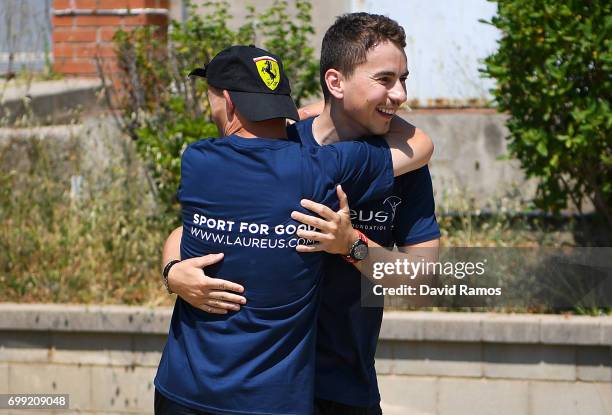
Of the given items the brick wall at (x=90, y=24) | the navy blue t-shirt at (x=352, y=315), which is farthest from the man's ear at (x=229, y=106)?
the brick wall at (x=90, y=24)

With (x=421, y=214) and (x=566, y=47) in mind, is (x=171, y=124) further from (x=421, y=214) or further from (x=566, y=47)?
(x=421, y=214)

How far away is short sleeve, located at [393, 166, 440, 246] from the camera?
139 inches

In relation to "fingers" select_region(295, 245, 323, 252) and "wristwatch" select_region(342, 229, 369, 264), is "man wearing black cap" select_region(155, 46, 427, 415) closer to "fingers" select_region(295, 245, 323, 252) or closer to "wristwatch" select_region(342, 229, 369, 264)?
"fingers" select_region(295, 245, 323, 252)

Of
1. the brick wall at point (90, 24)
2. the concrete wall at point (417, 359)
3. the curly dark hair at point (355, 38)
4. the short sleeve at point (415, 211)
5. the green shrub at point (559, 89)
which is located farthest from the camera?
the brick wall at point (90, 24)

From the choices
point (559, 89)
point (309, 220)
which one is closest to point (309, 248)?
point (309, 220)

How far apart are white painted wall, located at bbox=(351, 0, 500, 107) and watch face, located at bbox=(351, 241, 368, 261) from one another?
6.07m

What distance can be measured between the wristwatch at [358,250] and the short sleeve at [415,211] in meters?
0.26

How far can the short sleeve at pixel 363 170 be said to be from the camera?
3258 mm

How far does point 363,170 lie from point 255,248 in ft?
1.40

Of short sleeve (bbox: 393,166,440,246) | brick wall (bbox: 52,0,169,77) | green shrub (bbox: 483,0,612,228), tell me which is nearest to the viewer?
short sleeve (bbox: 393,166,440,246)

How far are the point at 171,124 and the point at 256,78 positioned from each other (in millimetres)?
4161

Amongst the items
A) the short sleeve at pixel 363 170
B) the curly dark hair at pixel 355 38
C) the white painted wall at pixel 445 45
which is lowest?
the short sleeve at pixel 363 170

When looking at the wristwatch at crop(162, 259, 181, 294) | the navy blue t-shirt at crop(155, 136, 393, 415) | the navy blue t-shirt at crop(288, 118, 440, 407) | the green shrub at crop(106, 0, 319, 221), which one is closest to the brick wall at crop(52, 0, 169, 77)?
the green shrub at crop(106, 0, 319, 221)

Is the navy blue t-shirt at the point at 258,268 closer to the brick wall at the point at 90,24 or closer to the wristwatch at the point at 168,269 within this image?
the wristwatch at the point at 168,269
